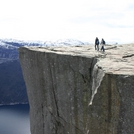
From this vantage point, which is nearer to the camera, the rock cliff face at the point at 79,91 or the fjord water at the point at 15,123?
the rock cliff face at the point at 79,91

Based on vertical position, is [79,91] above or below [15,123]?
above

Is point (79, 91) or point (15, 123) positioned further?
point (15, 123)

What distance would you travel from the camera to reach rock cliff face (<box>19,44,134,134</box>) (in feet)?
32.7

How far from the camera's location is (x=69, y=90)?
14.2m

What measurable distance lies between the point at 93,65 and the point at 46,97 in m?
4.89

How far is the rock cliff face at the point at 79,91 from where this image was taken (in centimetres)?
995

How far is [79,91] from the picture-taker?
536 inches

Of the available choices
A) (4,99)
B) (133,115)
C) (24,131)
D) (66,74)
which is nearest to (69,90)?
(66,74)

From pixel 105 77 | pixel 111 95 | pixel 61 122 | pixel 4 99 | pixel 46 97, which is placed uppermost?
pixel 105 77

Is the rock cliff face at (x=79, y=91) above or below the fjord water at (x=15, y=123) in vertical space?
above

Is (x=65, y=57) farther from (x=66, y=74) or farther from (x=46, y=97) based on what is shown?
(x=46, y=97)

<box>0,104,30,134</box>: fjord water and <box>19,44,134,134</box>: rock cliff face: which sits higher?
<box>19,44,134,134</box>: rock cliff face

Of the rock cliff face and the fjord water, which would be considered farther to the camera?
the fjord water

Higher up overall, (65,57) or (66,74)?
(65,57)
